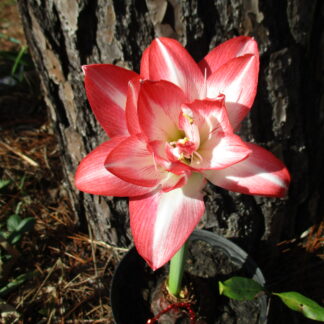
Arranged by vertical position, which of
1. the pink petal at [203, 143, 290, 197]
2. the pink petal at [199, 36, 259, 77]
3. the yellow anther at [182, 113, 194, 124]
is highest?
the pink petal at [199, 36, 259, 77]

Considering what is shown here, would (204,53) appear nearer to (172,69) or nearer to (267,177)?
(172,69)

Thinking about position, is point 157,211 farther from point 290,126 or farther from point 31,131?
point 31,131

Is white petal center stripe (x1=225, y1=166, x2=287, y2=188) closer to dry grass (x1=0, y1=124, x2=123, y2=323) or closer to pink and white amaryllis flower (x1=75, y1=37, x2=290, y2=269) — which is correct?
pink and white amaryllis flower (x1=75, y1=37, x2=290, y2=269)

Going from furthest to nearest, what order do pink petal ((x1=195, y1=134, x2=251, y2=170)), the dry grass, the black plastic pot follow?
the dry grass < the black plastic pot < pink petal ((x1=195, y1=134, x2=251, y2=170))

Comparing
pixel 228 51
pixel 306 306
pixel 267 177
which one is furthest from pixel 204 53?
pixel 306 306

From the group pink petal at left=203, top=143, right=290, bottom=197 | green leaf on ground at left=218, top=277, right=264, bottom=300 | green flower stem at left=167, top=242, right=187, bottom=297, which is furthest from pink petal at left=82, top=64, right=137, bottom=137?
green leaf on ground at left=218, top=277, right=264, bottom=300

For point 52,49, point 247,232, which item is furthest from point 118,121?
point 247,232
